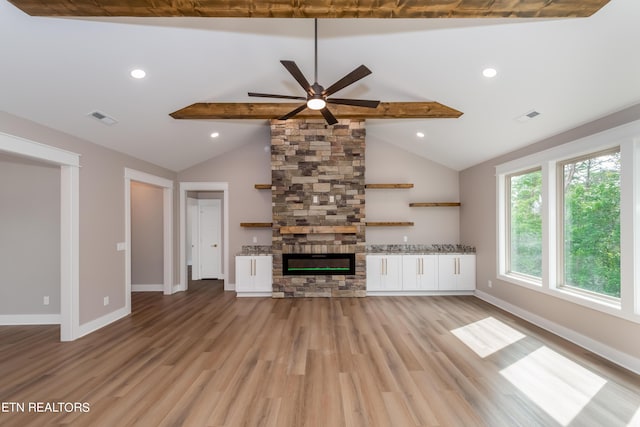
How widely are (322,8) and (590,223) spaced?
372 cm

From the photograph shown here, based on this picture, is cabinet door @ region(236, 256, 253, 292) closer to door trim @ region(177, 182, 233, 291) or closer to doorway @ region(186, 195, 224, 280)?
door trim @ region(177, 182, 233, 291)

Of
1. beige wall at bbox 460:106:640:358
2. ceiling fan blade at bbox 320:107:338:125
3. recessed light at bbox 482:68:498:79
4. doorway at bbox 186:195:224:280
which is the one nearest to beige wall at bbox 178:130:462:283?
beige wall at bbox 460:106:640:358

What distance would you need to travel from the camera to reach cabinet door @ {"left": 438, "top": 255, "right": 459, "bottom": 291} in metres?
5.57

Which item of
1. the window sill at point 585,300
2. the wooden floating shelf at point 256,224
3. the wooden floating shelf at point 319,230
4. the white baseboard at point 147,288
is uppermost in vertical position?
the wooden floating shelf at point 256,224

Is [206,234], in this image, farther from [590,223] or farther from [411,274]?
[590,223]

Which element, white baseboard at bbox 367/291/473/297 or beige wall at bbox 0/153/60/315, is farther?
white baseboard at bbox 367/291/473/297

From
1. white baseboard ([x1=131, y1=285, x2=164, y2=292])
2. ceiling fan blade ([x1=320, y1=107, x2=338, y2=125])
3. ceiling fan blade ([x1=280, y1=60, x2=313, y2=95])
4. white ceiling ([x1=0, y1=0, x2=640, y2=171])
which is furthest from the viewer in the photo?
white baseboard ([x1=131, y1=285, x2=164, y2=292])

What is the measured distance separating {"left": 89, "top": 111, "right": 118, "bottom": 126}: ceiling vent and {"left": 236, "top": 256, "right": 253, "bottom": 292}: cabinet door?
305 centimetres

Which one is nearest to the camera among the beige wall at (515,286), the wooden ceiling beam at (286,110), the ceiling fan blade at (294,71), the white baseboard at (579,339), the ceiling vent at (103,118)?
the ceiling fan blade at (294,71)

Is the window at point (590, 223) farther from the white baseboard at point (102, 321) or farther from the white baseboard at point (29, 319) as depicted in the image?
the white baseboard at point (29, 319)

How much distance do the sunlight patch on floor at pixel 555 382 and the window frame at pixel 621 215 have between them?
2.45 ft

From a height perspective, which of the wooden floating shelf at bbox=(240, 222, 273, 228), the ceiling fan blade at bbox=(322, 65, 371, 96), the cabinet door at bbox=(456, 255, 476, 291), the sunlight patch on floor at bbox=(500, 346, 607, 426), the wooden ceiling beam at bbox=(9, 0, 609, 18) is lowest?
the sunlight patch on floor at bbox=(500, 346, 607, 426)

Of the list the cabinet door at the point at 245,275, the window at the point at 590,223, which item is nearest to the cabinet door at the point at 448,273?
the window at the point at 590,223

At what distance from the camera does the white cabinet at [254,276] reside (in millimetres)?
5570
